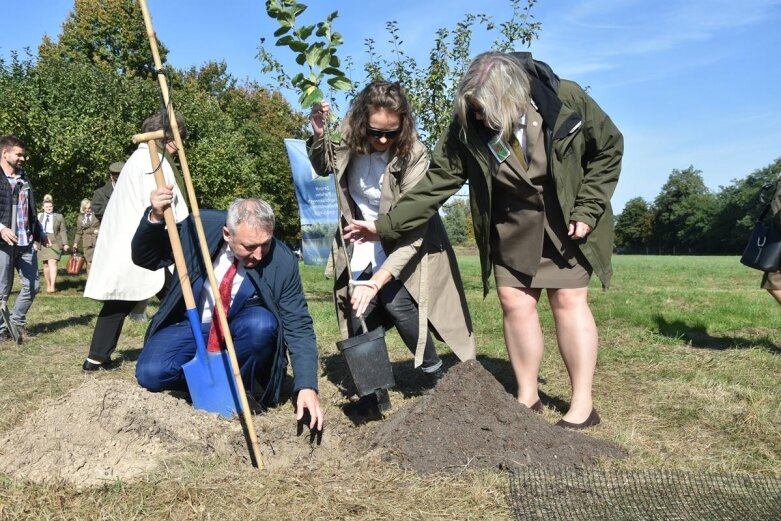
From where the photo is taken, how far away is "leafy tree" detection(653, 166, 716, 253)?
78875mm

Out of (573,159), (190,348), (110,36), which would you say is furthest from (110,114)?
(573,159)

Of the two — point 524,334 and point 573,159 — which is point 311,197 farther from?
point 573,159

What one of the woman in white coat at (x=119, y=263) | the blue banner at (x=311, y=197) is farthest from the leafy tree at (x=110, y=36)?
the woman in white coat at (x=119, y=263)

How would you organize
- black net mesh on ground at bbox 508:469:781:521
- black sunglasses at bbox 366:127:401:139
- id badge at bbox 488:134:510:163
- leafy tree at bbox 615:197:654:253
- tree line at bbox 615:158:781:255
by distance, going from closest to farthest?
black net mesh on ground at bbox 508:469:781:521
id badge at bbox 488:134:510:163
black sunglasses at bbox 366:127:401:139
tree line at bbox 615:158:781:255
leafy tree at bbox 615:197:654:253

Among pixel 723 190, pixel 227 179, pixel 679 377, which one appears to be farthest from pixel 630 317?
pixel 723 190

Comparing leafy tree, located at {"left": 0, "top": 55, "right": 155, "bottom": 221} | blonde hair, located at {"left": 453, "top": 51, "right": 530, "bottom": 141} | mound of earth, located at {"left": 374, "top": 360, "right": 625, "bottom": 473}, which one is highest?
leafy tree, located at {"left": 0, "top": 55, "right": 155, "bottom": 221}

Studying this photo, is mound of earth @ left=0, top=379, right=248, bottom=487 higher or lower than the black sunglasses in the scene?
lower

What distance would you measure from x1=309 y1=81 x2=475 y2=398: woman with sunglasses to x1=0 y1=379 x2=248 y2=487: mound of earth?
42.5 inches

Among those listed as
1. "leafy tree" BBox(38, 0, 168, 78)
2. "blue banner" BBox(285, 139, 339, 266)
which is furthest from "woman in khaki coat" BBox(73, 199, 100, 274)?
"leafy tree" BBox(38, 0, 168, 78)

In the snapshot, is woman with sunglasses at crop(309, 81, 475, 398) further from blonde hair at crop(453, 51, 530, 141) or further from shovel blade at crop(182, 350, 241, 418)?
shovel blade at crop(182, 350, 241, 418)

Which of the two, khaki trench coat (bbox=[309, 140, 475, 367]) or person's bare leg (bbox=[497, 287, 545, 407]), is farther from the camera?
khaki trench coat (bbox=[309, 140, 475, 367])

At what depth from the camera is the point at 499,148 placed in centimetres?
336

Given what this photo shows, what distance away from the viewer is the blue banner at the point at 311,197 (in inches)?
515

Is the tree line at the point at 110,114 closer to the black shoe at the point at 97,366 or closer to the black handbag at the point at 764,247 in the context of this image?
the black shoe at the point at 97,366
